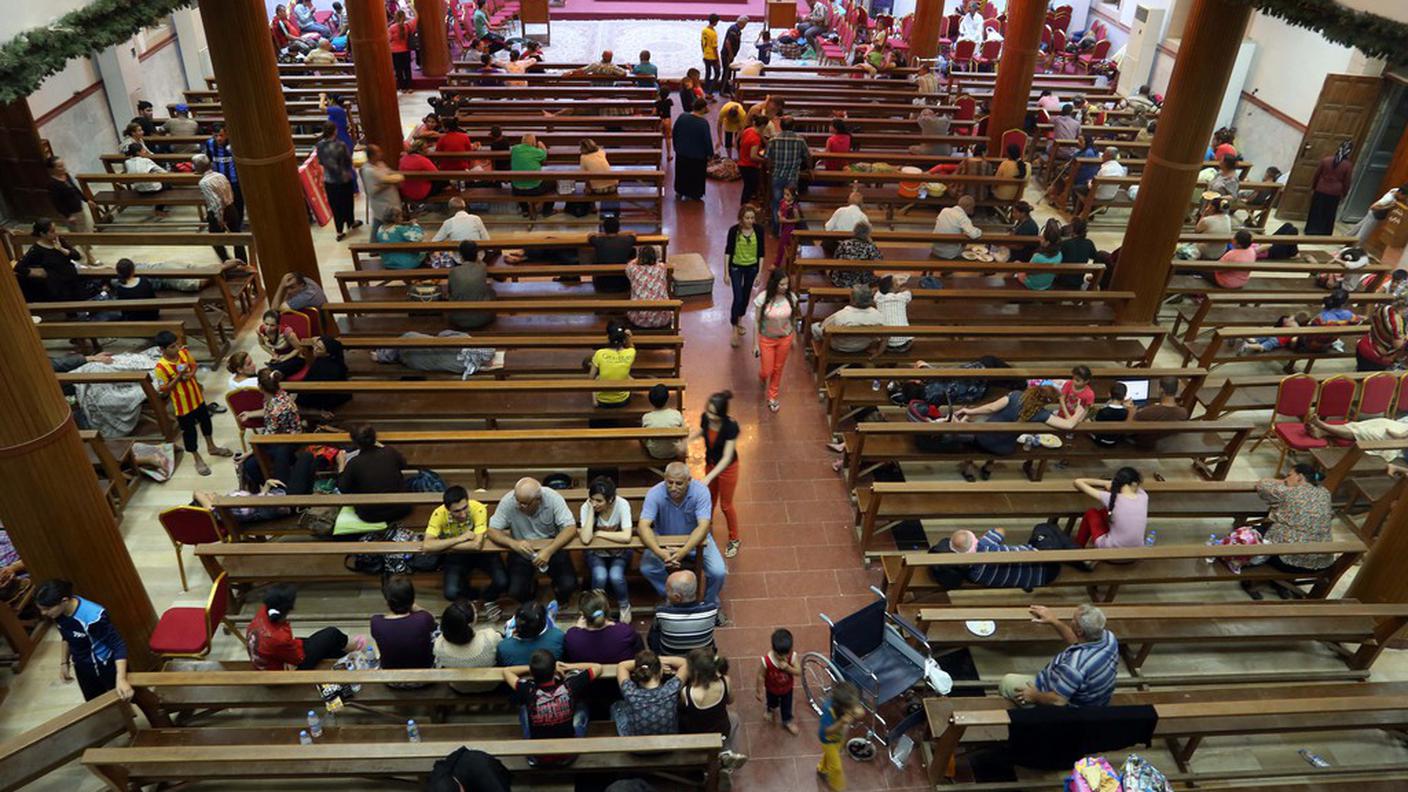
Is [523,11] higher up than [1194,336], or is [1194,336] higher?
[523,11]

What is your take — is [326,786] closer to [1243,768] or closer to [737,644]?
[737,644]

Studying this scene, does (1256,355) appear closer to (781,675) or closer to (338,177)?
(781,675)

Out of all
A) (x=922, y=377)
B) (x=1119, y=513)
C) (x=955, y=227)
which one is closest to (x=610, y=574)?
(x=922, y=377)

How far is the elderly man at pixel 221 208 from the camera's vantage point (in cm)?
1109

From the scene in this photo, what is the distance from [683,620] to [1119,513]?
340cm

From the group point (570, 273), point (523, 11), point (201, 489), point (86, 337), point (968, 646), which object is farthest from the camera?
point (523, 11)

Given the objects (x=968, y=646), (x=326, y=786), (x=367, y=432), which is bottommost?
(x=326, y=786)

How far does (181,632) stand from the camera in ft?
19.3

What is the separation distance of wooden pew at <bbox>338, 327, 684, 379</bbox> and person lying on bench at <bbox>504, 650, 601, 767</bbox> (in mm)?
3863

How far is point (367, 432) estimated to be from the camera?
655 centimetres

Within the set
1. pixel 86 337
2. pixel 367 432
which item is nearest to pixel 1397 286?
pixel 367 432

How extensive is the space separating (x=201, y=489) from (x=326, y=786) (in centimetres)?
355

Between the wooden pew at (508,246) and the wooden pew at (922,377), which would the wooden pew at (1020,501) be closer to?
the wooden pew at (922,377)

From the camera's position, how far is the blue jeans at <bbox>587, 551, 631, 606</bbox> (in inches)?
249
